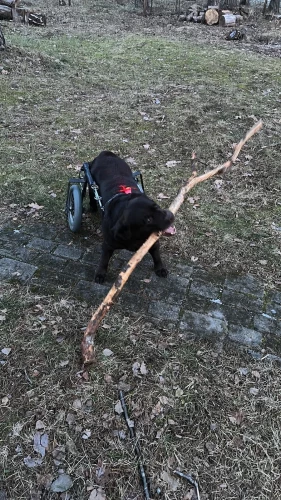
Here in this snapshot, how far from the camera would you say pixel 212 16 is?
14922 millimetres

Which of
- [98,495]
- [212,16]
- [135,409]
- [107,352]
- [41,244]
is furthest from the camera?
[212,16]

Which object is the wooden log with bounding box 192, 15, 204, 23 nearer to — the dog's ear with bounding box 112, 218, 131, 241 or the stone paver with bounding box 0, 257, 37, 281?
the stone paver with bounding box 0, 257, 37, 281

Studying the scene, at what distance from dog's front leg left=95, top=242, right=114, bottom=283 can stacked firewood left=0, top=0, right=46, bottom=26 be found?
12635 millimetres

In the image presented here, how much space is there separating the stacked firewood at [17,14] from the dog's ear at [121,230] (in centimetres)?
1286

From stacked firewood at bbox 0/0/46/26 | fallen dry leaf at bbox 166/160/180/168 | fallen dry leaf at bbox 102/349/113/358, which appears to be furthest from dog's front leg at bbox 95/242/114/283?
stacked firewood at bbox 0/0/46/26

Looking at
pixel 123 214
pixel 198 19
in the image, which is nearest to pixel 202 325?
pixel 123 214

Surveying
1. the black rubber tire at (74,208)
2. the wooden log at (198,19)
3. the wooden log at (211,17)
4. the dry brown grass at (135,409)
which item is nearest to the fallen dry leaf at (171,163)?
the black rubber tire at (74,208)

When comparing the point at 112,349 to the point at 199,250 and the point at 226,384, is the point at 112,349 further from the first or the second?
the point at 199,250

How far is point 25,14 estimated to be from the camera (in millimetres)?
13133

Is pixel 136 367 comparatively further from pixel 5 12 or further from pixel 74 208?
pixel 5 12

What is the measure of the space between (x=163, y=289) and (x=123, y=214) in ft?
3.15

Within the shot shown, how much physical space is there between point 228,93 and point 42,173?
16.5 feet

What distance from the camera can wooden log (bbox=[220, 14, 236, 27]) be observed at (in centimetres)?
1466

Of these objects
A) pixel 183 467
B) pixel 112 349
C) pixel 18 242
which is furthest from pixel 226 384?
pixel 18 242
